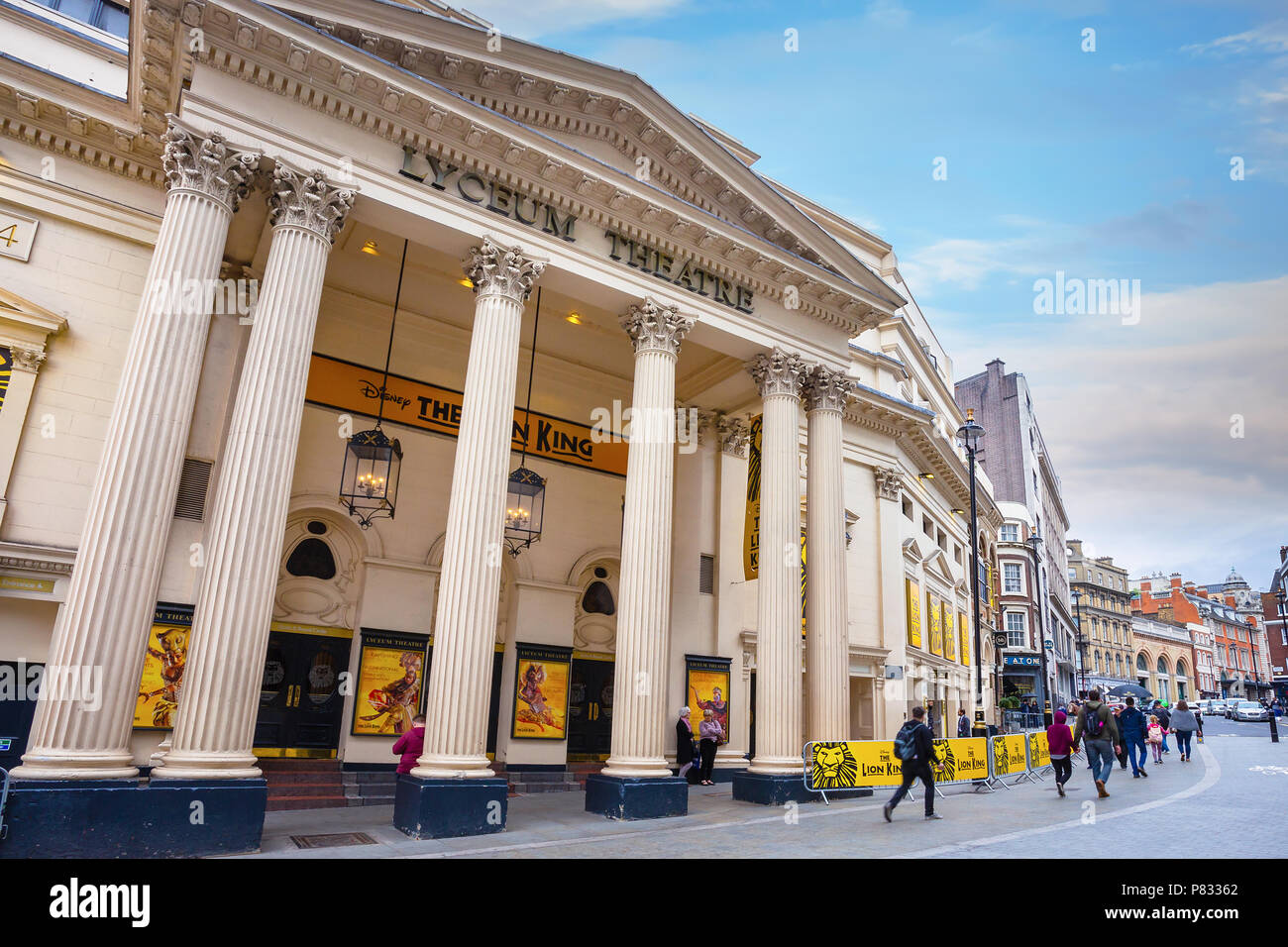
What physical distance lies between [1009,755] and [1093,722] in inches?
148

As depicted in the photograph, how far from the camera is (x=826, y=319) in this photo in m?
17.0

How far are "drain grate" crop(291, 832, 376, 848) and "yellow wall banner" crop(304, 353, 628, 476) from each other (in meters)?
8.47

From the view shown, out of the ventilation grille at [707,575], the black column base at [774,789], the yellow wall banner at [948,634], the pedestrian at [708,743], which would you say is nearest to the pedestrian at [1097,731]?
the black column base at [774,789]

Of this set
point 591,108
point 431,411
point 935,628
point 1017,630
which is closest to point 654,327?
point 591,108

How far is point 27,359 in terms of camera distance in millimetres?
11914

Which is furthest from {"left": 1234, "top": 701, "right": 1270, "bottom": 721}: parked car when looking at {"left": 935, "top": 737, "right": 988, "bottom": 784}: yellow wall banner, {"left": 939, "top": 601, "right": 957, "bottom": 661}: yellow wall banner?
{"left": 935, "top": 737, "right": 988, "bottom": 784}: yellow wall banner

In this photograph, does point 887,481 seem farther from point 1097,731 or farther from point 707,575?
point 1097,731

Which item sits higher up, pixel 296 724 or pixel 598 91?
pixel 598 91

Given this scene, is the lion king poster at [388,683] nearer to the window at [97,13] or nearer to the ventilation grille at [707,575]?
the ventilation grille at [707,575]

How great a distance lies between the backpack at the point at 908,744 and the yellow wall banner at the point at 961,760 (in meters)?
3.44
